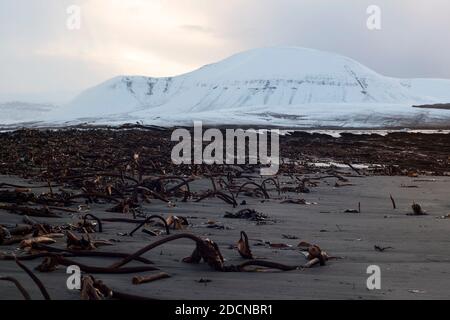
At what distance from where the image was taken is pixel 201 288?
2215mm

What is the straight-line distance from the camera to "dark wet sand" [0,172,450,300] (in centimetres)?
218

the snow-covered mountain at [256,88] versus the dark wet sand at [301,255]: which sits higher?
the snow-covered mountain at [256,88]

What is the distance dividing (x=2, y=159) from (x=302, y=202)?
5190 millimetres

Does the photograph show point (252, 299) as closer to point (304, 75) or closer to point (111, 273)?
point (111, 273)

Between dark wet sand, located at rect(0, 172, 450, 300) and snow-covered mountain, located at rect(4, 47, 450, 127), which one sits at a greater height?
snow-covered mountain, located at rect(4, 47, 450, 127)

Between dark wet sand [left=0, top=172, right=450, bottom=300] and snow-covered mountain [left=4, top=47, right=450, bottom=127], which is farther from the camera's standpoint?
snow-covered mountain [left=4, top=47, right=450, bottom=127]

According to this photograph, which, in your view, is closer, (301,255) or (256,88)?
(301,255)

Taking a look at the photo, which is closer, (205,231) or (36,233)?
(36,233)

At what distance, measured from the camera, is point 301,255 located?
299 centimetres

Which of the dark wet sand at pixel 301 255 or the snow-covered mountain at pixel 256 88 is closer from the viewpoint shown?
the dark wet sand at pixel 301 255

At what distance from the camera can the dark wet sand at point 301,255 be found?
2.18 meters

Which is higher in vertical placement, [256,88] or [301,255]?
[256,88]
